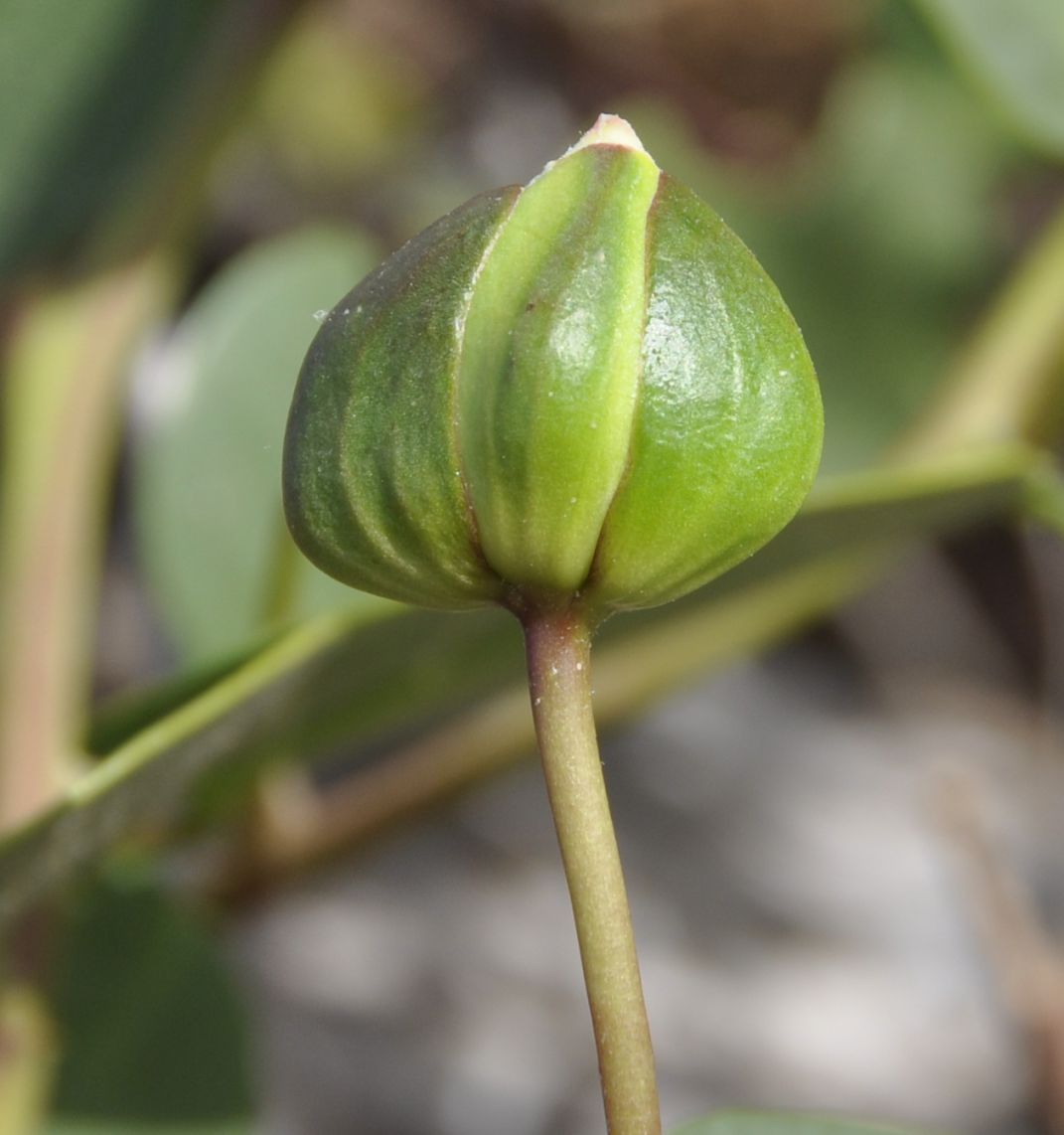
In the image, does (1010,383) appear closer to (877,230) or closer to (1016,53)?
(1016,53)

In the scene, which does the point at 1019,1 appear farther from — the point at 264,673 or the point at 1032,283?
the point at 264,673

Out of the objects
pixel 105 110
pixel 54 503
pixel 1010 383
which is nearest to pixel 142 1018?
pixel 54 503

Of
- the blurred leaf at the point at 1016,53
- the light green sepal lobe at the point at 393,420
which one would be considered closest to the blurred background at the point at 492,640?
the blurred leaf at the point at 1016,53

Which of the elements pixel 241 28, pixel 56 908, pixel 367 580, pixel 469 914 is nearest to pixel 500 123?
pixel 469 914

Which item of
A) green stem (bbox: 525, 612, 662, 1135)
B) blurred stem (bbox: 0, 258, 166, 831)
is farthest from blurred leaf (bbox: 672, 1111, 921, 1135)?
blurred stem (bbox: 0, 258, 166, 831)

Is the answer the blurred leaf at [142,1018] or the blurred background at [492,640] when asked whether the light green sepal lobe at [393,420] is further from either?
the blurred leaf at [142,1018]

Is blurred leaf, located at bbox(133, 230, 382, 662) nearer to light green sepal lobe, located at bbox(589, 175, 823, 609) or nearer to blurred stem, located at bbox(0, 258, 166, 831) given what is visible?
blurred stem, located at bbox(0, 258, 166, 831)

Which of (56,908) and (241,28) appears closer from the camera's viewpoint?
(56,908)
